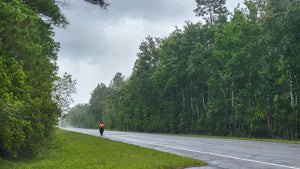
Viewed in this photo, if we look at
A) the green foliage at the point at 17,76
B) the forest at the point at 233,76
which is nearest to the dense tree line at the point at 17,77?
the green foliage at the point at 17,76

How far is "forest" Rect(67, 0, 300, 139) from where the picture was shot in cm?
2209

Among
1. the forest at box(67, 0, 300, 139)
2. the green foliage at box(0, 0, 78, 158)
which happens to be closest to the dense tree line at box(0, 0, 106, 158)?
the green foliage at box(0, 0, 78, 158)

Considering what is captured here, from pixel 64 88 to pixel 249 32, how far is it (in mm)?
20966

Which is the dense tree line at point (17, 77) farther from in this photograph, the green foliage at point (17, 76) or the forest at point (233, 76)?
the forest at point (233, 76)

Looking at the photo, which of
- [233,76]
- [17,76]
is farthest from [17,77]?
[233,76]

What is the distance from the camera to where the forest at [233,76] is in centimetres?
2209

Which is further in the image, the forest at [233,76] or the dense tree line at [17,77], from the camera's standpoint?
the forest at [233,76]

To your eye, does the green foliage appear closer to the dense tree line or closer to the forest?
the dense tree line

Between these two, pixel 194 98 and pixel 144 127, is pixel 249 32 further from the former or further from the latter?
pixel 144 127

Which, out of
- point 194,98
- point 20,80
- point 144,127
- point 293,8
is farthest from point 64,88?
point 144,127

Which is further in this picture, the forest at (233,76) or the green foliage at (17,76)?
the forest at (233,76)

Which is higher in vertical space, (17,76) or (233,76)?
(233,76)

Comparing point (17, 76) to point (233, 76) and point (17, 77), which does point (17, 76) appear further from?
point (233, 76)

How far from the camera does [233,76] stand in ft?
91.1
